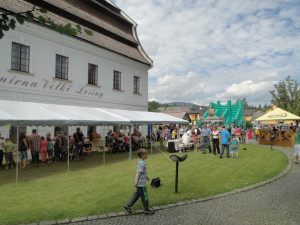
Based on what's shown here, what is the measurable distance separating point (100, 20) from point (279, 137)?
1728cm

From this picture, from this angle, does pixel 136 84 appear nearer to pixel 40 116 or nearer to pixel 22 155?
pixel 22 155

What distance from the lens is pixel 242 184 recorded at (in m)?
7.49

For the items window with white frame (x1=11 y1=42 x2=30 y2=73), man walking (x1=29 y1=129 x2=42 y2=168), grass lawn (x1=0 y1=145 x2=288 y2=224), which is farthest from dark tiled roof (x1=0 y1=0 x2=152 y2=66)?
grass lawn (x1=0 y1=145 x2=288 y2=224)

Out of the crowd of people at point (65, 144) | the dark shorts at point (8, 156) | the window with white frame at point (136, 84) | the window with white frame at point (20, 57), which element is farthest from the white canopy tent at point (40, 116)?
the window with white frame at point (136, 84)

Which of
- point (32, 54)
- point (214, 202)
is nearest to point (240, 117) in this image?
point (32, 54)

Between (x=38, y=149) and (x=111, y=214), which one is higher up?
(x=38, y=149)

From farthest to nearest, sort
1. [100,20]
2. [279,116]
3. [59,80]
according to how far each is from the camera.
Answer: [100,20], [279,116], [59,80]

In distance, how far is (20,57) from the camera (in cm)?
1401

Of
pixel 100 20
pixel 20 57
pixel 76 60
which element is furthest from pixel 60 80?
pixel 100 20

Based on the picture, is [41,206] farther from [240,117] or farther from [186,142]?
[240,117]

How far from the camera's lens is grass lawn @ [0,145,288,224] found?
5.49m

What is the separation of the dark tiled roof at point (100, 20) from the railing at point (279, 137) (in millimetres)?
11959

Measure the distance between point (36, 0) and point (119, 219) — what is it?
600 inches

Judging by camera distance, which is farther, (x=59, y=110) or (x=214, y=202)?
(x=59, y=110)
